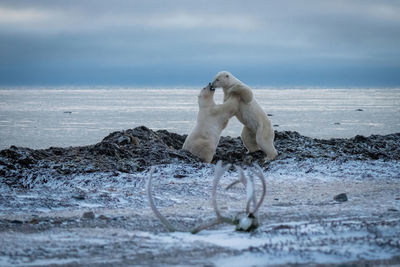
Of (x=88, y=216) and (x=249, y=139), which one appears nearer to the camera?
(x=88, y=216)

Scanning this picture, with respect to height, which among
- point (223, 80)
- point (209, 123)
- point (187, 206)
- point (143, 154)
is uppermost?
point (223, 80)

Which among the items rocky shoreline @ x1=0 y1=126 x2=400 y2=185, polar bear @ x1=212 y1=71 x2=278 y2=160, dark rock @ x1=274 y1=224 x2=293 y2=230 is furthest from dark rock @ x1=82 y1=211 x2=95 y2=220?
polar bear @ x1=212 y1=71 x2=278 y2=160

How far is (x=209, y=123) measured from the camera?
935 cm

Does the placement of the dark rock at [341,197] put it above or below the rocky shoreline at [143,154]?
below

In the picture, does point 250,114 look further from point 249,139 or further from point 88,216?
point 88,216

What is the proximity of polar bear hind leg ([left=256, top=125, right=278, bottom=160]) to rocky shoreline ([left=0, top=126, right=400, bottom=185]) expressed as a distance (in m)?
0.17

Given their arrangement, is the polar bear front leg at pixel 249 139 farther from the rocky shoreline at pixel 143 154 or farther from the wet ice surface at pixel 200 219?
the wet ice surface at pixel 200 219

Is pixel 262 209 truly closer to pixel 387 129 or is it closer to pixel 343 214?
pixel 343 214

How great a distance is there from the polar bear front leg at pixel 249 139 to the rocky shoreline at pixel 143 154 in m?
0.14

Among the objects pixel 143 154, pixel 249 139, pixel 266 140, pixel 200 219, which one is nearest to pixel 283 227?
pixel 200 219

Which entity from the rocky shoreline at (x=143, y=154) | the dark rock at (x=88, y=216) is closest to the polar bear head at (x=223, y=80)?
the rocky shoreline at (x=143, y=154)

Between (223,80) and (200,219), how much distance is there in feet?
13.9

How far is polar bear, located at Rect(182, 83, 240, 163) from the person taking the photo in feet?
30.7

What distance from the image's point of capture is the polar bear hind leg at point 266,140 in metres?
9.64
